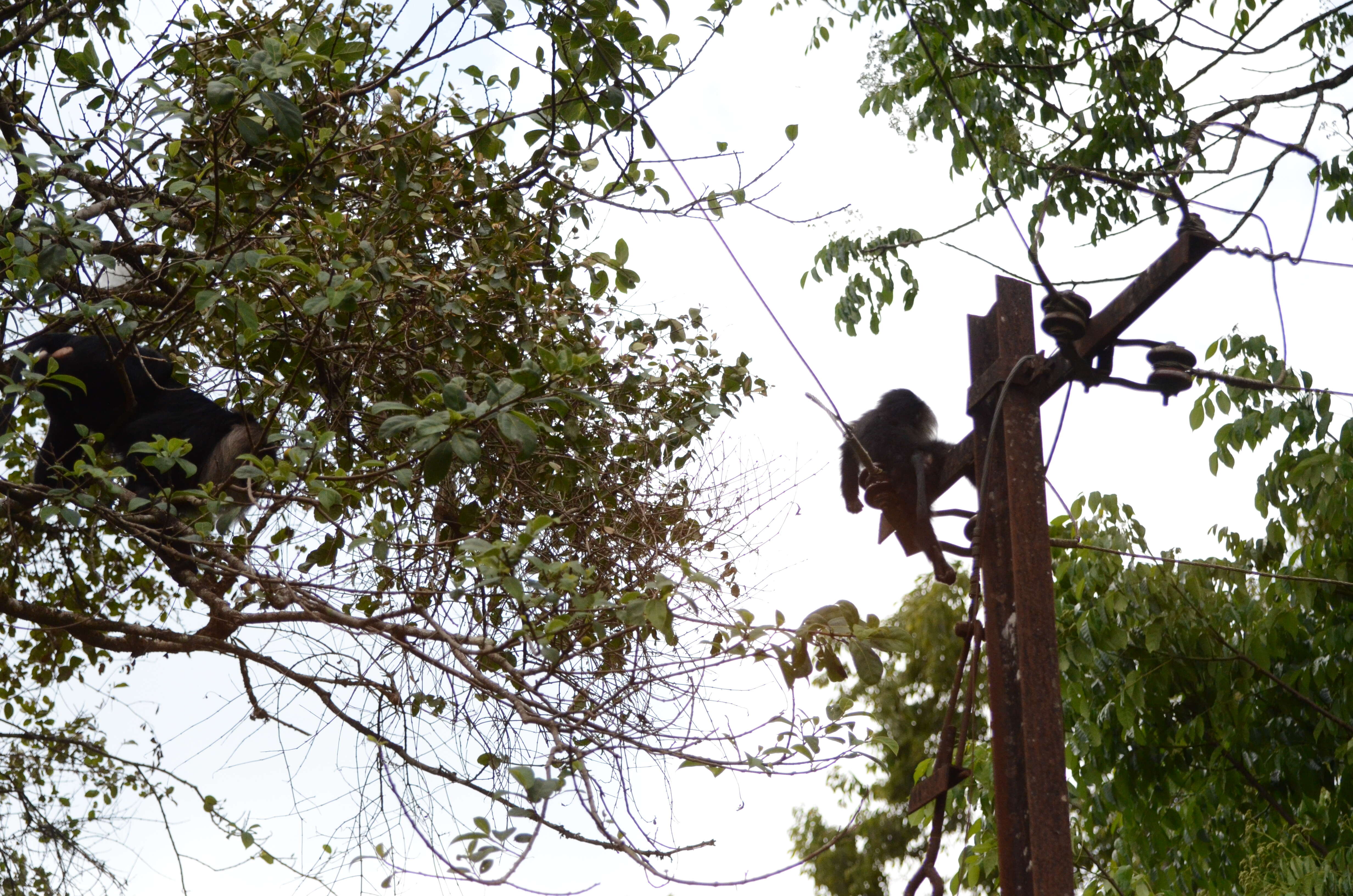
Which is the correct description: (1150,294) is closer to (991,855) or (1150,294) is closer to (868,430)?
(868,430)

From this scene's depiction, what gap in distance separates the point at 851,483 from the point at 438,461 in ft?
4.84

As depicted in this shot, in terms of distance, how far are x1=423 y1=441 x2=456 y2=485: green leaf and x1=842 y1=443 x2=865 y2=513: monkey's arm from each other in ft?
4.63

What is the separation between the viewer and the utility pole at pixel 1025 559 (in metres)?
2.22

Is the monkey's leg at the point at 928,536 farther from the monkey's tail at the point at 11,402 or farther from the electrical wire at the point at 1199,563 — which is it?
the monkey's tail at the point at 11,402

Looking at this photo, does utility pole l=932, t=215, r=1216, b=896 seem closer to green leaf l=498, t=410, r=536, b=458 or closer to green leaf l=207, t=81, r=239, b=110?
green leaf l=498, t=410, r=536, b=458

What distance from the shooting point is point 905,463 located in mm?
3127

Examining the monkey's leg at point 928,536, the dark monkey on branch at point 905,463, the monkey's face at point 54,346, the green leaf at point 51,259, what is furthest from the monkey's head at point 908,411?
the monkey's face at point 54,346

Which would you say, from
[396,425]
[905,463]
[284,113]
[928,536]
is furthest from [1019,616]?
[284,113]

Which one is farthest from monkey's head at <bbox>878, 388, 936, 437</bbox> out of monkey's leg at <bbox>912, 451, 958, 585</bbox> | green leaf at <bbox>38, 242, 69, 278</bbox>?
green leaf at <bbox>38, 242, 69, 278</bbox>

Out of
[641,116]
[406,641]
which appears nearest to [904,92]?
[641,116]

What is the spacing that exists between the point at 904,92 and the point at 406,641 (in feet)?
12.5

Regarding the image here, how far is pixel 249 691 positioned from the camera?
3.93 m

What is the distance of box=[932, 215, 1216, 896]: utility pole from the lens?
2.22 metres

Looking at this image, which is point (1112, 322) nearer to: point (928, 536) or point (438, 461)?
point (928, 536)
